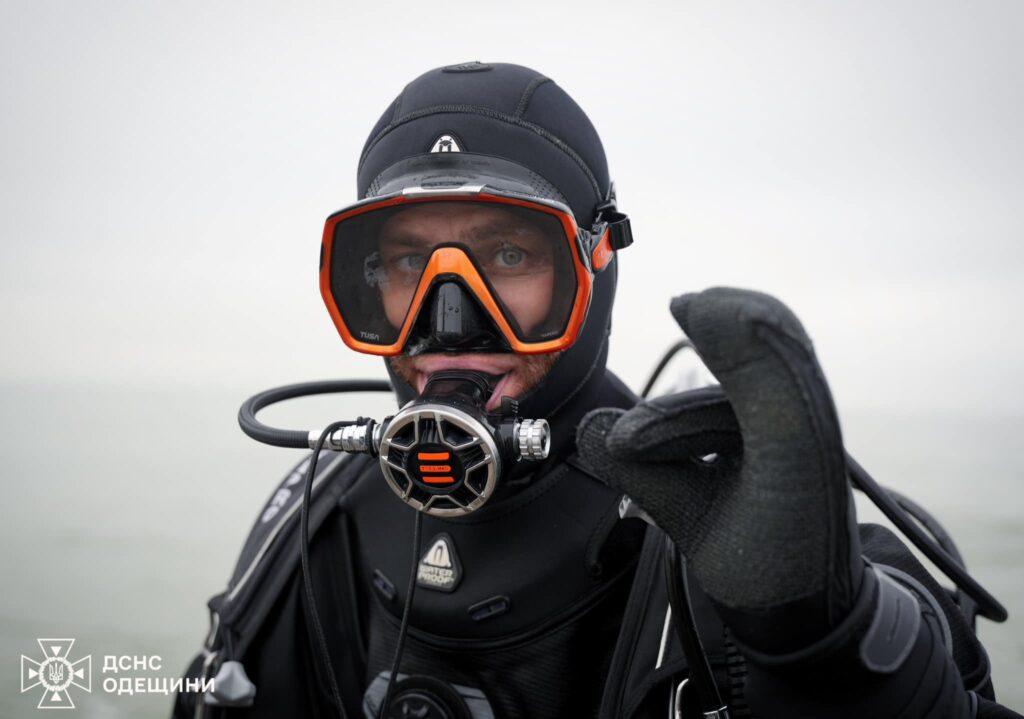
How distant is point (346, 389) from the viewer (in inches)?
93.0

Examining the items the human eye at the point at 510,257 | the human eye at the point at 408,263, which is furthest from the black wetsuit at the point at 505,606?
the human eye at the point at 408,263

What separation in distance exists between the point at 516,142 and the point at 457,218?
23 centimetres

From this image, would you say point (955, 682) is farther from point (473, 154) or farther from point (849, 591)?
point (473, 154)

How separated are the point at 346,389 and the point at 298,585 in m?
0.60

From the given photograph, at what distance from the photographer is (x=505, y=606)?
5.74ft

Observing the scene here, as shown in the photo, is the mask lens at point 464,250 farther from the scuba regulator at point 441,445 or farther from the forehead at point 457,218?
the scuba regulator at point 441,445

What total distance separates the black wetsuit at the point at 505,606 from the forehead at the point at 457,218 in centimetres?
47

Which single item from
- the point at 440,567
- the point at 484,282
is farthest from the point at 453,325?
the point at 440,567

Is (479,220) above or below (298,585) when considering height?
above

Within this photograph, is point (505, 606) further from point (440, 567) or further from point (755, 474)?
point (755, 474)

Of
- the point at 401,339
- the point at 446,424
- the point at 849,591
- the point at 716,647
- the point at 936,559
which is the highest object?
the point at 401,339

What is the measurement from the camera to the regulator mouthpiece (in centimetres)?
→ 155

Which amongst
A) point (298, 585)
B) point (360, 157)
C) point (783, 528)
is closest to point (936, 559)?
point (783, 528)

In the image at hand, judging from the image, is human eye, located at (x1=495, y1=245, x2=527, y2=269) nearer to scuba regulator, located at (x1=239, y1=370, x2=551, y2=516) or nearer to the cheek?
the cheek
